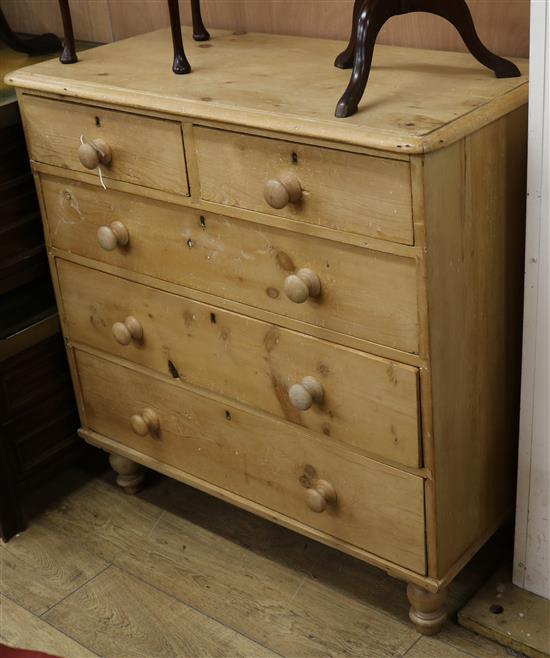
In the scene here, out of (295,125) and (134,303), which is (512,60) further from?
(134,303)

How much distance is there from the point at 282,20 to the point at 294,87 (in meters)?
0.47

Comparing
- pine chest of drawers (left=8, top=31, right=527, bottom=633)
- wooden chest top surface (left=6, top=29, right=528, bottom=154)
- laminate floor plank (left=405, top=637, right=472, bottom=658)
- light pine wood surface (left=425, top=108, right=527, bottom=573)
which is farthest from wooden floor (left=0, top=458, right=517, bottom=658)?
wooden chest top surface (left=6, top=29, right=528, bottom=154)

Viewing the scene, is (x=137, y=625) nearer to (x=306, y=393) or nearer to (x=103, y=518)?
(x=103, y=518)

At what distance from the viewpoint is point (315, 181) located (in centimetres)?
155

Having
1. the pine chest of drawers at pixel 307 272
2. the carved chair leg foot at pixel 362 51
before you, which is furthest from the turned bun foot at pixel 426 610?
the carved chair leg foot at pixel 362 51

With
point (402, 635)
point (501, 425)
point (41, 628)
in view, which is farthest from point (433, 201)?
point (41, 628)

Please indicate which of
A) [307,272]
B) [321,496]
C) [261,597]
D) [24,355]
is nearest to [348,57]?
[307,272]

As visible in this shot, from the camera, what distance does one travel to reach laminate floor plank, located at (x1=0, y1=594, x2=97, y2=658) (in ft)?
6.36

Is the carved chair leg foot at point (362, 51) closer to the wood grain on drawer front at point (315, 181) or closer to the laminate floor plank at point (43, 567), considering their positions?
the wood grain on drawer front at point (315, 181)

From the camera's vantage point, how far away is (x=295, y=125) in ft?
5.01

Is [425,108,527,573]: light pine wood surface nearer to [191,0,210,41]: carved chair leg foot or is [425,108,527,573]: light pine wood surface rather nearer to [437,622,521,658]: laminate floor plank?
[437,622,521,658]: laminate floor plank

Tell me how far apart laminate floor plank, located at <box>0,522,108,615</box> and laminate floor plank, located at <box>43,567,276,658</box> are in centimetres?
3

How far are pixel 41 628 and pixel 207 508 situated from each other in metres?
0.46

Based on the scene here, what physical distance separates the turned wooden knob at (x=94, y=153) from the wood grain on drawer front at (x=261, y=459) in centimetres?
46
